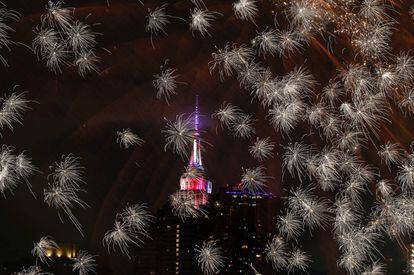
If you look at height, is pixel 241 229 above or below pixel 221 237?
above

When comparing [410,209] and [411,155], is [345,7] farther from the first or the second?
[410,209]

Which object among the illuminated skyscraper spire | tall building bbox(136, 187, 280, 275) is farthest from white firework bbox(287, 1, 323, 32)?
tall building bbox(136, 187, 280, 275)

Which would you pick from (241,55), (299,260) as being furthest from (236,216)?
(241,55)

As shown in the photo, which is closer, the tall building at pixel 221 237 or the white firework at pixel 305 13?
the white firework at pixel 305 13

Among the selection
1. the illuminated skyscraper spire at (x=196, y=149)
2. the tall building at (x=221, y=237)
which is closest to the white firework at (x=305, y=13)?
the illuminated skyscraper spire at (x=196, y=149)

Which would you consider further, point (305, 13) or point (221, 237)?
point (221, 237)

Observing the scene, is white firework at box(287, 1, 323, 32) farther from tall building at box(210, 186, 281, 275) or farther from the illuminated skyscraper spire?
tall building at box(210, 186, 281, 275)

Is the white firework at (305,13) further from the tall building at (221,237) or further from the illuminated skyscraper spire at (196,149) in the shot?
the tall building at (221,237)

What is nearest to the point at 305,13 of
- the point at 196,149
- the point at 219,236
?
the point at 196,149

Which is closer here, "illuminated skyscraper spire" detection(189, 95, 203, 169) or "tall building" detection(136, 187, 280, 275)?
"illuminated skyscraper spire" detection(189, 95, 203, 169)

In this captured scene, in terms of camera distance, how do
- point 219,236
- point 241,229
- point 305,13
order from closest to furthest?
point 305,13, point 219,236, point 241,229

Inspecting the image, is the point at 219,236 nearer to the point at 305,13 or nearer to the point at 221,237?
the point at 221,237
